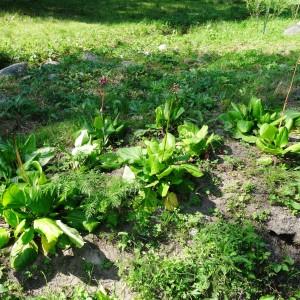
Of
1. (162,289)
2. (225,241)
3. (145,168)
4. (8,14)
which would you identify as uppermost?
(8,14)

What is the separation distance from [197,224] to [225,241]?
0.47 meters

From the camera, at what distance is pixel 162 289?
5172mm

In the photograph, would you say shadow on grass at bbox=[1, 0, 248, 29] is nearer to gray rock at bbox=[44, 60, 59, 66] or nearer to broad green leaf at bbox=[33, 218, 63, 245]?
gray rock at bbox=[44, 60, 59, 66]

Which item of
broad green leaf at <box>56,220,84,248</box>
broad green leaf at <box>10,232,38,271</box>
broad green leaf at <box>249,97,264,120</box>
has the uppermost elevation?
broad green leaf at <box>249,97,264,120</box>

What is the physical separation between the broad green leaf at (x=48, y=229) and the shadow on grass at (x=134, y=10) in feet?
37.3

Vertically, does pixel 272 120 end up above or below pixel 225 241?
above

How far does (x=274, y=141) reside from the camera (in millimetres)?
6609

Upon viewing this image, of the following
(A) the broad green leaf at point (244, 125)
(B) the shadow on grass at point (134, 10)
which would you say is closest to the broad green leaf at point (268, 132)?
(A) the broad green leaf at point (244, 125)

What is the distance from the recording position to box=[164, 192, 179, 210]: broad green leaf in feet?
19.3

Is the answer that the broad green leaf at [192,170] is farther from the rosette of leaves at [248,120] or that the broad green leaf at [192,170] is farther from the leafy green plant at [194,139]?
the rosette of leaves at [248,120]

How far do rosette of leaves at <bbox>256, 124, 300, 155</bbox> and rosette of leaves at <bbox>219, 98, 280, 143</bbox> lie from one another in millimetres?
251

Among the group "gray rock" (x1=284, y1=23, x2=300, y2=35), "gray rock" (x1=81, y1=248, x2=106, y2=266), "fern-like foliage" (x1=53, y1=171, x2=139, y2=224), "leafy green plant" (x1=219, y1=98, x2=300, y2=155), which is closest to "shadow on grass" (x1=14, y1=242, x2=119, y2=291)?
"gray rock" (x1=81, y1=248, x2=106, y2=266)

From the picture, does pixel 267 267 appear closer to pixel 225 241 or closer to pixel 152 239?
pixel 225 241

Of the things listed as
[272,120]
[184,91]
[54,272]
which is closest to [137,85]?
[184,91]
